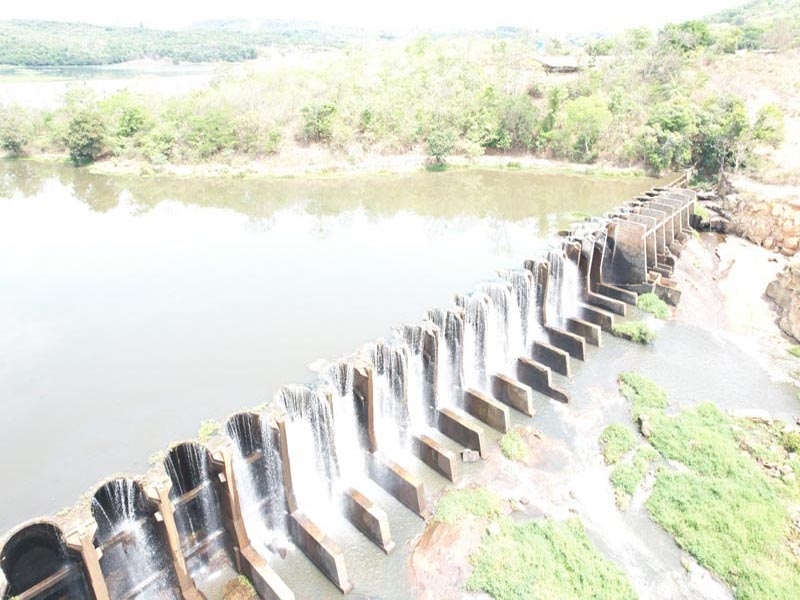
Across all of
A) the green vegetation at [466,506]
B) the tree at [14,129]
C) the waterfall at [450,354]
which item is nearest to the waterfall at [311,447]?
the green vegetation at [466,506]

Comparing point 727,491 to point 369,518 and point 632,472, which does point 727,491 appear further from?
point 369,518

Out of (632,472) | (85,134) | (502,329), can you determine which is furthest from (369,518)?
(85,134)

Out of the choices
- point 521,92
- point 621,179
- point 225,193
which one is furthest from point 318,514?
point 521,92

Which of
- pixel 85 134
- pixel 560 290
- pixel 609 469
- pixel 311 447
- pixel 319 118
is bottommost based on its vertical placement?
pixel 609 469

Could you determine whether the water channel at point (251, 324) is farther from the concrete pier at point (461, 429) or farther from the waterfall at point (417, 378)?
the waterfall at point (417, 378)

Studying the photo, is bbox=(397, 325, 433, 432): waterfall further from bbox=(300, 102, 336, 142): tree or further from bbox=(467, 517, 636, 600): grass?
bbox=(300, 102, 336, 142): tree

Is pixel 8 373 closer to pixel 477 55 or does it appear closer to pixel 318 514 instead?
pixel 318 514

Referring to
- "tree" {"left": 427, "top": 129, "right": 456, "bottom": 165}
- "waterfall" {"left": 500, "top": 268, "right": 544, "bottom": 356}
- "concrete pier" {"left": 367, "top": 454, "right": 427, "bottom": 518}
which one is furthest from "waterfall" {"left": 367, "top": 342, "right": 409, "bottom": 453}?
"tree" {"left": 427, "top": 129, "right": 456, "bottom": 165}
